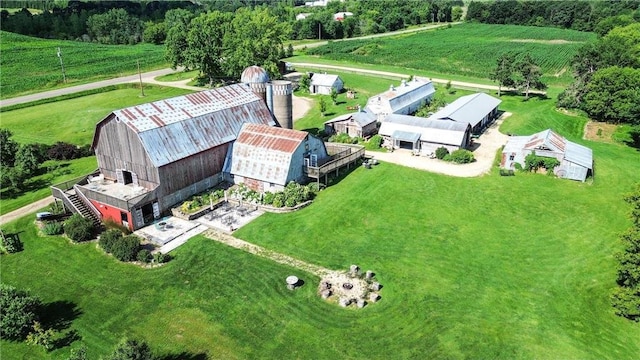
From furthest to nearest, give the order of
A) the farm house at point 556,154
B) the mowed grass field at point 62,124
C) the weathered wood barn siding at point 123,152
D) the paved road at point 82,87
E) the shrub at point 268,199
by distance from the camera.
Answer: the paved road at point 82,87 → the farm house at point 556,154 → the mowed grass field at point 62,124 → the shrub at point 268,199 → the weathered wood barn siding at point 123,152

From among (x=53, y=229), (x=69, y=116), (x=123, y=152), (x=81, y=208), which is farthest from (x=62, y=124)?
(x=53, y=229)

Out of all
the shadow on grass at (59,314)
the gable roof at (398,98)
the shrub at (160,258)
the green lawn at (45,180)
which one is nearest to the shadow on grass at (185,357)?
the shadow on grass at (59,314)

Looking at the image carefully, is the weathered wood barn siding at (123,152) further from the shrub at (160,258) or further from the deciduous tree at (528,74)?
the deciduous tree at (528,74)

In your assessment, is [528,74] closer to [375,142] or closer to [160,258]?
[375,142]

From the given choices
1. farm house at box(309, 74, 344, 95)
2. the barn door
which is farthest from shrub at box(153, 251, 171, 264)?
farm house at box(309, 74, 344, 95)

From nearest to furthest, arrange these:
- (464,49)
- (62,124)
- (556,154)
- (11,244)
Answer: (11,244) → (556,154) → (62,124) → (464,49)

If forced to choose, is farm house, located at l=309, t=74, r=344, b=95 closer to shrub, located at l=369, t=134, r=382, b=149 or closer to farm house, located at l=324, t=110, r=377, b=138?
farm house, located at l=324, t=110, r=377, b=138
